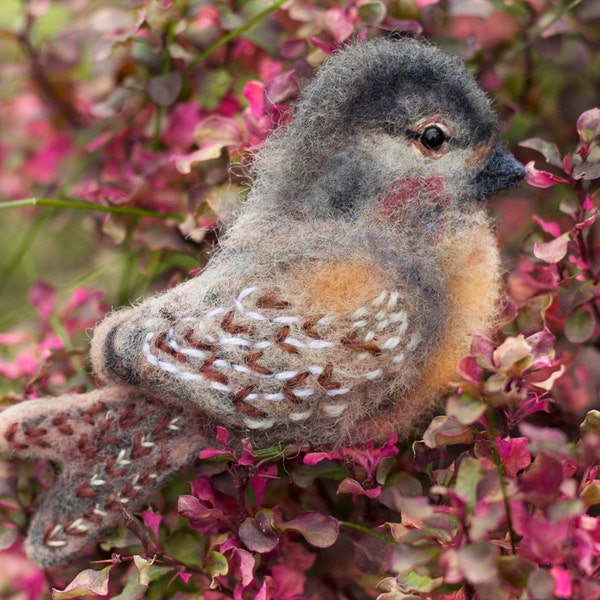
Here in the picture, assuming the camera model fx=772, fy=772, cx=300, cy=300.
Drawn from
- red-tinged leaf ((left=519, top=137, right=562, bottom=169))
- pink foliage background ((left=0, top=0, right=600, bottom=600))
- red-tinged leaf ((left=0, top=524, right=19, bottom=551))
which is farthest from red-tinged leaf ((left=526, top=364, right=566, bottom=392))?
red-tinged leaf ((left=0, top=524, right=19, bottom=551))

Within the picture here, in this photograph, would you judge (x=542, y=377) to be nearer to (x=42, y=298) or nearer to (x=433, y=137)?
(x=433, y=137)

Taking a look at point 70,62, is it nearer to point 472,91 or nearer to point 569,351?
point 472,91

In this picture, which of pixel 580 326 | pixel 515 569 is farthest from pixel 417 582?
pixel 580 326

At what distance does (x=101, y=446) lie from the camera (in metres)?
0.74

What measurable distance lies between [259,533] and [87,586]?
0.16 meters

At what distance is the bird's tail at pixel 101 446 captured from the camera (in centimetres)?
73

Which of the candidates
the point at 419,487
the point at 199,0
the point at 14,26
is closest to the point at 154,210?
the point at 199,0

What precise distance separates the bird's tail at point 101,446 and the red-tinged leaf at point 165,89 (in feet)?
1.27

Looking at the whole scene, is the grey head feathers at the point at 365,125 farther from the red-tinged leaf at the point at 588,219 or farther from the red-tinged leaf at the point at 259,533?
the red-tinged leaf at the point at 259,533

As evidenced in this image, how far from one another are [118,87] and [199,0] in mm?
189

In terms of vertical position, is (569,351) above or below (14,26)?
below

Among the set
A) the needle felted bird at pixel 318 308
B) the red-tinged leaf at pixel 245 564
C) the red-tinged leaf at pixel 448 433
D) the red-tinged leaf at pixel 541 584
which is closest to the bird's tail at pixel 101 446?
the needle felted bird at pixel 318 308

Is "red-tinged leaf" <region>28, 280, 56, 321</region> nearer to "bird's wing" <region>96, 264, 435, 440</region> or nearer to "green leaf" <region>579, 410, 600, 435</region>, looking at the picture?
"bird's wing" <region>96, 264, 435, 440</region>

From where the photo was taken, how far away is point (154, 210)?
0.97 metres
